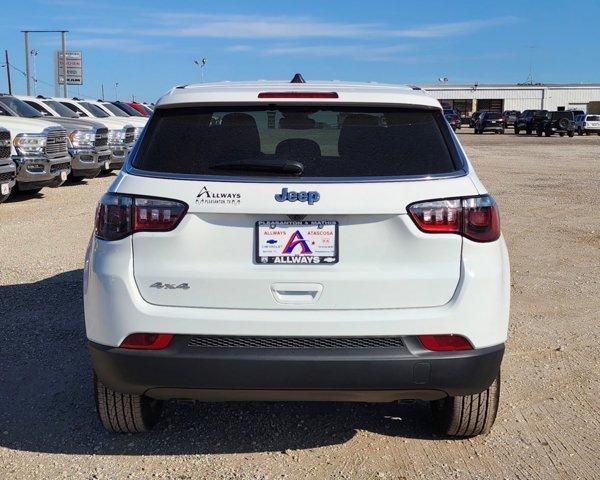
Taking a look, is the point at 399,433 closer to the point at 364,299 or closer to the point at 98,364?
the point at 364,299

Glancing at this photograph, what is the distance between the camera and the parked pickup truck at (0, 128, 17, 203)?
40.8ft

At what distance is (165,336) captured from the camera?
3260 millimetres

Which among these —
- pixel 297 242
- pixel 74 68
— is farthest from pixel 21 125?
pixel 74 68

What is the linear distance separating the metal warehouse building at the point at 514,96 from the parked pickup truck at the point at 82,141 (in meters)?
82.6

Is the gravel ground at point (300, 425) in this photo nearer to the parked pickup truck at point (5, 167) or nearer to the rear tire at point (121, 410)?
the rear tire at point (121, 410)

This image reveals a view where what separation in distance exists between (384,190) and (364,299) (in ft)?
1.54

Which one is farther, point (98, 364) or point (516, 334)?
point (516, 334)

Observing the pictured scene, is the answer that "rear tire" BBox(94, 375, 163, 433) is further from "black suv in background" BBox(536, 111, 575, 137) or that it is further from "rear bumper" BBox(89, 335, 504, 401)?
"black suv in background" BBox(536, 111, 575, 137)

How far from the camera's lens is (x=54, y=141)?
14.6m

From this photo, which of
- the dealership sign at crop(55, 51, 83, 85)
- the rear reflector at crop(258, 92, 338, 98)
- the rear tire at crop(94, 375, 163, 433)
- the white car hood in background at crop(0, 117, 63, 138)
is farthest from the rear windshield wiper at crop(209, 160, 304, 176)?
the dealership sign at crop(55, 51, 83, 85)

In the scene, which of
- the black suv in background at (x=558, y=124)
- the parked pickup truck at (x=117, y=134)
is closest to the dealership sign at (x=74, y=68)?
the black suv in background at (x=558, y=124)

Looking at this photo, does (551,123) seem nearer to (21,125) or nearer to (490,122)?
(490,122)

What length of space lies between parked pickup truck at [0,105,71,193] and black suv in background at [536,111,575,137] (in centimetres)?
4190

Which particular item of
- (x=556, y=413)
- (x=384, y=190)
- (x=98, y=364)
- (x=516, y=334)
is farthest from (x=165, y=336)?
(x=516, y=334)
